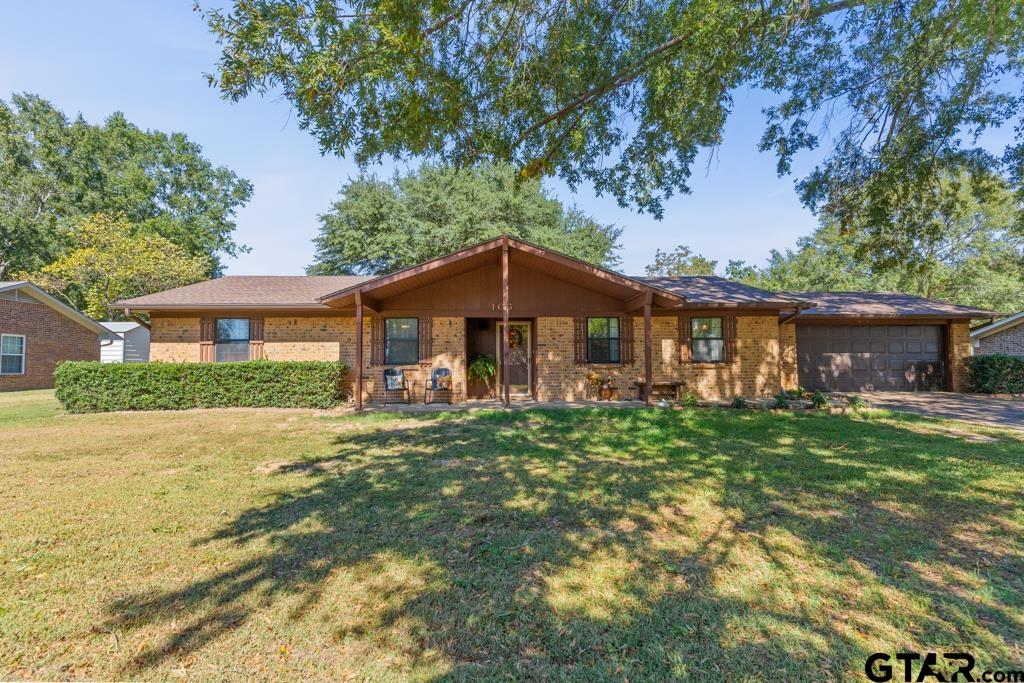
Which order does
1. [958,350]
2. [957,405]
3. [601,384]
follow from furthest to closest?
[958,350] → [601,384] → [957,405]

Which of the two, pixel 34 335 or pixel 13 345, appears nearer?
pixel 13 345

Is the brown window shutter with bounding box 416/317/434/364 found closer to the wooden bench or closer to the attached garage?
the wooden bench

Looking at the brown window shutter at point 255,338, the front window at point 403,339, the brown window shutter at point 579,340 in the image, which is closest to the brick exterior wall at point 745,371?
the brown window shutter at point 579,340

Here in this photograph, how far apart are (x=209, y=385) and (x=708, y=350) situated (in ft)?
40.5

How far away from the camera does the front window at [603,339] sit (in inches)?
478

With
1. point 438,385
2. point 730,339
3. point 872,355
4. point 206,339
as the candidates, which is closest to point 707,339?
point 730,339

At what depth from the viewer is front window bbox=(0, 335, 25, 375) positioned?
1609cm

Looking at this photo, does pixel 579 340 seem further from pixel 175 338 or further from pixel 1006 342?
pixel 1006 342

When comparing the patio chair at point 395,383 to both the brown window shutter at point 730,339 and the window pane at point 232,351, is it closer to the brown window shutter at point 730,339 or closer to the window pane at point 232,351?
the window pane at point 232,351

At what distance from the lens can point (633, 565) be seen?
306 cm

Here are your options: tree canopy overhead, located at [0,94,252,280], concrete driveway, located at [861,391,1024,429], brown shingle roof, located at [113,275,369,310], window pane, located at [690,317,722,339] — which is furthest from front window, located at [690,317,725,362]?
tree canopy overhead, located at [0,94,252,280]

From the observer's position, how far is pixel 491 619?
245 centimetres

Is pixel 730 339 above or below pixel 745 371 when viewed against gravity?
above

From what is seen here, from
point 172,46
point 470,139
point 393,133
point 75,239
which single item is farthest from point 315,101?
point 75,239
